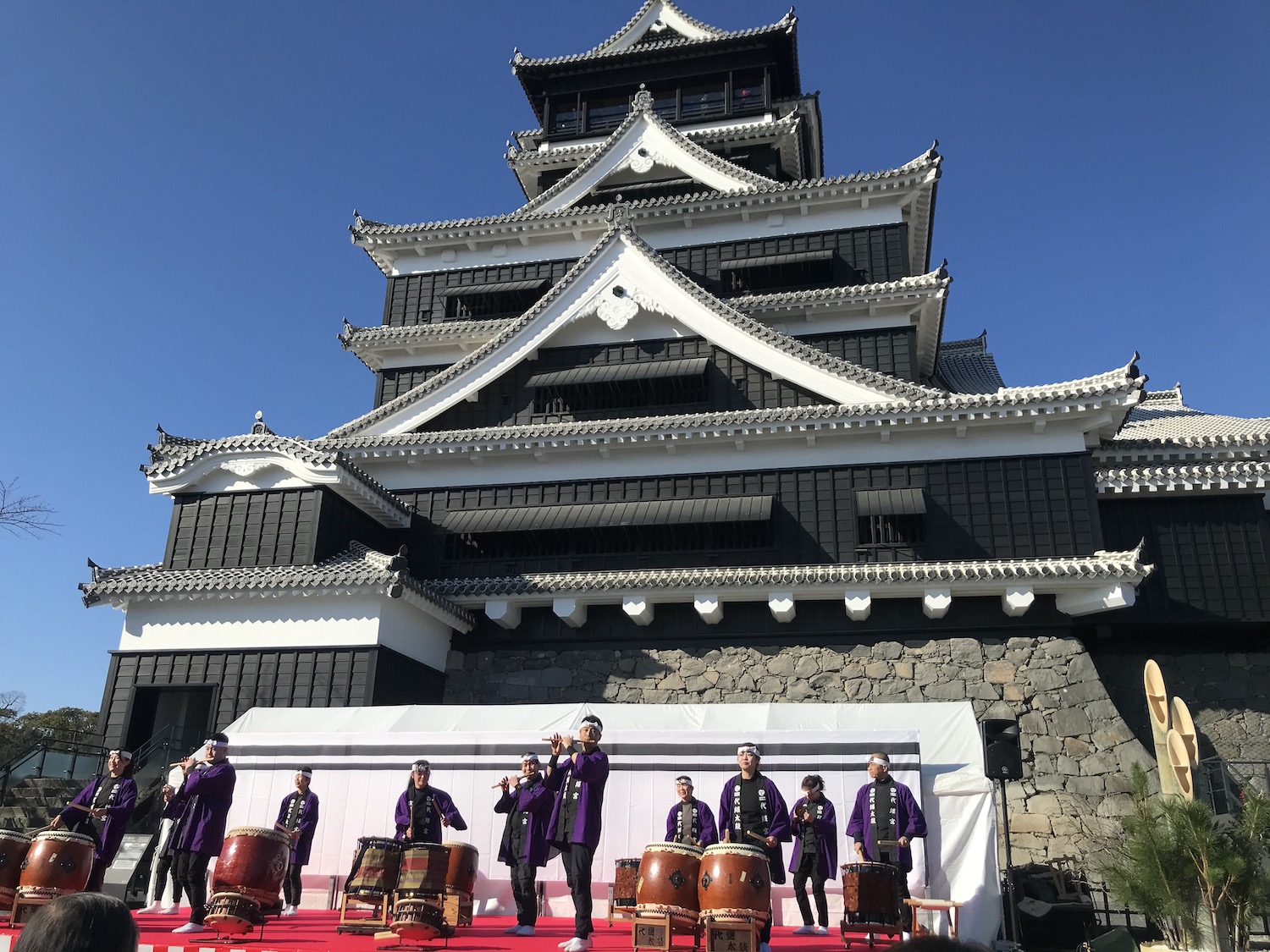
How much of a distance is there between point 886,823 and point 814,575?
5334 mm

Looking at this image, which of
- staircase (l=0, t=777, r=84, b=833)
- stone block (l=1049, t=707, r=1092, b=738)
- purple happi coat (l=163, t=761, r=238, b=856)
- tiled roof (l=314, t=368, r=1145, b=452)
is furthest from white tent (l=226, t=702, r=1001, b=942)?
tiled roof (l=314, t=368, r=1145, b=452)

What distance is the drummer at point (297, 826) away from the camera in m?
9.39

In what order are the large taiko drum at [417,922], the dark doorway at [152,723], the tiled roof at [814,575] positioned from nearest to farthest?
the large taiko drum at [417,922]
the tiled roof at [814,575]
the dark doorway at [152,723]

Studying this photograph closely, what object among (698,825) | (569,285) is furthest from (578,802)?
(569,285)

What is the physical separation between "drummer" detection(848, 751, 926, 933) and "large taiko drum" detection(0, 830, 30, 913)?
736cm

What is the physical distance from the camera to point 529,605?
14922 millimetres

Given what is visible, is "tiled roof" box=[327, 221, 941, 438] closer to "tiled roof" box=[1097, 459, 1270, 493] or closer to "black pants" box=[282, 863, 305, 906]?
"tiled roof" box=[1097, 459, 1270, 493]

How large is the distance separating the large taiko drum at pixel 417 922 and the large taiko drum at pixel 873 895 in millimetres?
3277

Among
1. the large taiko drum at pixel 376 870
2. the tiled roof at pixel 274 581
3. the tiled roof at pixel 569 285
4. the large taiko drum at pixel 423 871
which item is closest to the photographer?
the large taiko drum at pixel 423 871

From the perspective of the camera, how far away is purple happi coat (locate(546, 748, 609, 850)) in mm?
7680

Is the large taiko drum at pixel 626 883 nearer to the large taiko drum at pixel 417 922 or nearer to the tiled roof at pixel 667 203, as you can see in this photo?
the large taiko drum at pixel 417 922

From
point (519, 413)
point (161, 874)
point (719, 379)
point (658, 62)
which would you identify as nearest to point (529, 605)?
point (519, 413)

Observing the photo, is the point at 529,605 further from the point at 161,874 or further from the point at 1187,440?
the point at 1187,440

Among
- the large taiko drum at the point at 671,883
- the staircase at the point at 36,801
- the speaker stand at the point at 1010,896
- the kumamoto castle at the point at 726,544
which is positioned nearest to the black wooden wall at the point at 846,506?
the kumamoto castle at the point at 726,544
